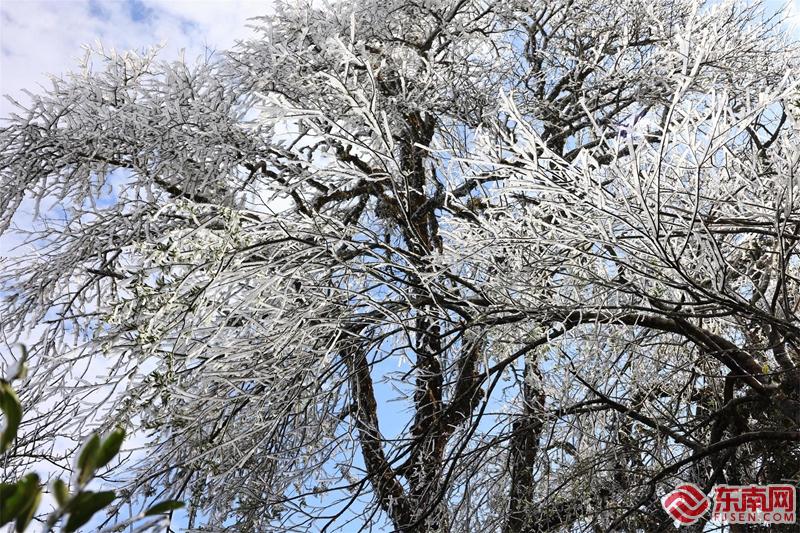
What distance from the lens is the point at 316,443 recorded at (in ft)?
12.4

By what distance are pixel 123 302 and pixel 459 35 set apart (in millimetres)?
4139

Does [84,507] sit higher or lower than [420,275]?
lower

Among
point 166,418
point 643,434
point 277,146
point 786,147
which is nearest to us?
point 786,147

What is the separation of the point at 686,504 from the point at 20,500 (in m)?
3.68

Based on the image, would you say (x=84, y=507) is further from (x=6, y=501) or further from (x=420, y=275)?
(x=420, y=275)

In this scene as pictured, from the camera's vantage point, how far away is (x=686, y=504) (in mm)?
3750

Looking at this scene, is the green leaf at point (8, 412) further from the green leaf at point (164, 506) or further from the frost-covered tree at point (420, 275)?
the frost-covered tree at point (420, 275)

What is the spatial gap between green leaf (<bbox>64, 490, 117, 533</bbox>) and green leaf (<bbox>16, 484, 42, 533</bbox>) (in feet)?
0.10

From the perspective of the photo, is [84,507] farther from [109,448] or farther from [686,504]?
[686,504]

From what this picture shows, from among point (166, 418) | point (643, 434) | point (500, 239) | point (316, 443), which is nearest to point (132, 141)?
point (166, 418)

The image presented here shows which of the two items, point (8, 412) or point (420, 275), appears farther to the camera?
point (420, 275)

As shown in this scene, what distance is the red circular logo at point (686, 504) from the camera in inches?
147

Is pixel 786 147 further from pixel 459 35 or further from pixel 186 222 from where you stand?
pixel 459 35

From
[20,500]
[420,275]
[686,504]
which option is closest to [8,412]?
[20,500]
